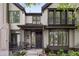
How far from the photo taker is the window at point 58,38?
1.50 m

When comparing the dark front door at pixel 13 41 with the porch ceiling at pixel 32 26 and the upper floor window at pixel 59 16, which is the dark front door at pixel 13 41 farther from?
the upper floor window at pixel 59 16

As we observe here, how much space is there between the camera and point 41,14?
1501 mm

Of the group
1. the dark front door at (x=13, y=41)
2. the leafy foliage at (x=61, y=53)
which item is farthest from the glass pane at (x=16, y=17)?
the leafy foliage at (x=61, y=53)

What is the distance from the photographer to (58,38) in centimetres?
151

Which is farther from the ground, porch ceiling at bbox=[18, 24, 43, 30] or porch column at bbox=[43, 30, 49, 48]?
porch ceiling at bbox=[18, 24, 43, 30]

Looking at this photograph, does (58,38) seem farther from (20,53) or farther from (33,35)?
(20,53)

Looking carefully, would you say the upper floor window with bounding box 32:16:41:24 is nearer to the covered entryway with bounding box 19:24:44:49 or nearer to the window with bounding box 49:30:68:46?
the covered entryway with bounding box 19:24:44:49

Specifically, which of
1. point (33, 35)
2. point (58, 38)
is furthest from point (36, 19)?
point (58, 38)

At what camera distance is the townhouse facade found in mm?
1487

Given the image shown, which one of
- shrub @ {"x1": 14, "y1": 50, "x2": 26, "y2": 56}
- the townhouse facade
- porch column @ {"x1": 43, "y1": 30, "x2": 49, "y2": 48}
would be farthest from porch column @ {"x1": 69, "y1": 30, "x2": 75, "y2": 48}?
shrub @ {"x1": 14, "y1": 50, "x2": 26, "y2": 56}

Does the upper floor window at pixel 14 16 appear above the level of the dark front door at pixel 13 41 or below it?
above

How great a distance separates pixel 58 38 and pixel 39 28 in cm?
18

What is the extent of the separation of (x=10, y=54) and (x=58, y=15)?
506 millimetres

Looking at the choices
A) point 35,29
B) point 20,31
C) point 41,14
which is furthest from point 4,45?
point 41,14
